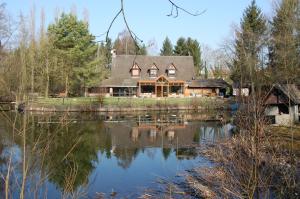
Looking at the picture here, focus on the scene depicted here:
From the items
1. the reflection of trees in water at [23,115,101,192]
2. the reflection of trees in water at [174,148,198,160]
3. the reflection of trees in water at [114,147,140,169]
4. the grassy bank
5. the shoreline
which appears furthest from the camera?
the grassy bank

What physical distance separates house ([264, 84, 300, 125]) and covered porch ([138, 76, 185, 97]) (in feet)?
83.9

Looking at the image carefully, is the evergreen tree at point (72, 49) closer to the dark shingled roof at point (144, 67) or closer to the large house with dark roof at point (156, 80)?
the large house with dark roof at point (156, 80)

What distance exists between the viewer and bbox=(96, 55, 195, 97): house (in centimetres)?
4934

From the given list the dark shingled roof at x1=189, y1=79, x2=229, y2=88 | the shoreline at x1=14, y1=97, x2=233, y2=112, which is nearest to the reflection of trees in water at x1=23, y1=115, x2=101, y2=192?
the shoreline at x1=14, y1=97, x2=233, y2=112

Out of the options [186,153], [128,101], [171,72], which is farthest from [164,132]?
[171,72]

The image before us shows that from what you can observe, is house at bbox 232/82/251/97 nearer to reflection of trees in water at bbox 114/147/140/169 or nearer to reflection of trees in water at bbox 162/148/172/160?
reflection of trees in water at bbox 162/148/172/160

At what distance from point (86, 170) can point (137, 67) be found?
37017mm

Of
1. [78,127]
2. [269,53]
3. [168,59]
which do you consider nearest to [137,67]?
[168,59]

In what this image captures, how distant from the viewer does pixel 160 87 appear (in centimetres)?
5041

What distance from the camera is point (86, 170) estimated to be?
15352 mm

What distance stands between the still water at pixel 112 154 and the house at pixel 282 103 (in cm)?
409

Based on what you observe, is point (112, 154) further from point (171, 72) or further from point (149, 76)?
point (171, 72)

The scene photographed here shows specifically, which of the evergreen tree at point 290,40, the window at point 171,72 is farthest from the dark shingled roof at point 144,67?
the evergreen tree at point 290,40

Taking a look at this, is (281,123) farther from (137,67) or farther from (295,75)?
(137,67)
